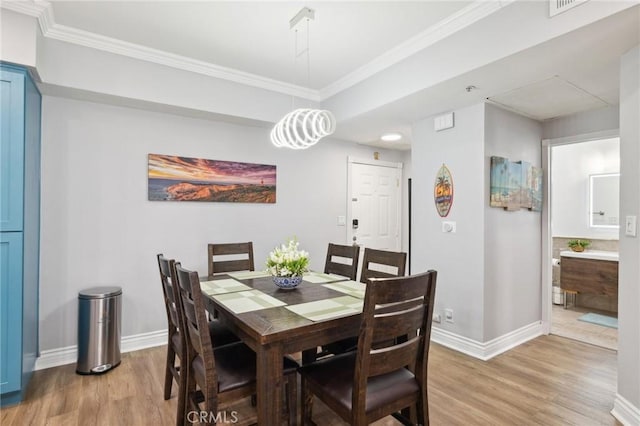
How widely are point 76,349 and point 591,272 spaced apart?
572 centimetres

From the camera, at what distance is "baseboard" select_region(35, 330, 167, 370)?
9.14ft

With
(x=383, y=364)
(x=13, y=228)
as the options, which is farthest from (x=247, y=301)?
(x=13, y=228)

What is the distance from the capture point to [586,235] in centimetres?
472

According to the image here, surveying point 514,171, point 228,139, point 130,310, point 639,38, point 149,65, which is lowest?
point 130,310

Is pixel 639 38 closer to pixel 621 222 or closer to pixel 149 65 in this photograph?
pixel 621 222

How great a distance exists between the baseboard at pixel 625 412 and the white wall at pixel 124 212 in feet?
10.4

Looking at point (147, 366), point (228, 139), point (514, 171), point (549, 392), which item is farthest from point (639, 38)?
point (147, 366)

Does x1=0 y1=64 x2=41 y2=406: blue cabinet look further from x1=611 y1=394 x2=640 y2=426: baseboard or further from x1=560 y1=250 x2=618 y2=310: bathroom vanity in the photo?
x1=560 y1=250 x2=618 y2=310: bathroom vanity

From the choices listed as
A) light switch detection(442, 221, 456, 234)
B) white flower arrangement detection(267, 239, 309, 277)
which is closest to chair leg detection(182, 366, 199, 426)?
white flower arrangement detection(267, 239, 309, 277)

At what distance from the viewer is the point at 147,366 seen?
2.81 m

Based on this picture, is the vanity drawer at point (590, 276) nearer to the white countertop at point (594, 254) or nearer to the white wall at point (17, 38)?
the white countertop at point (594, 254)

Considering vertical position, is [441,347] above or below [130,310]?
below

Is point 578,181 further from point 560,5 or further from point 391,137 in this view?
point 560,5

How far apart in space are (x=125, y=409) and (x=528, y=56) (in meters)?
3.51
